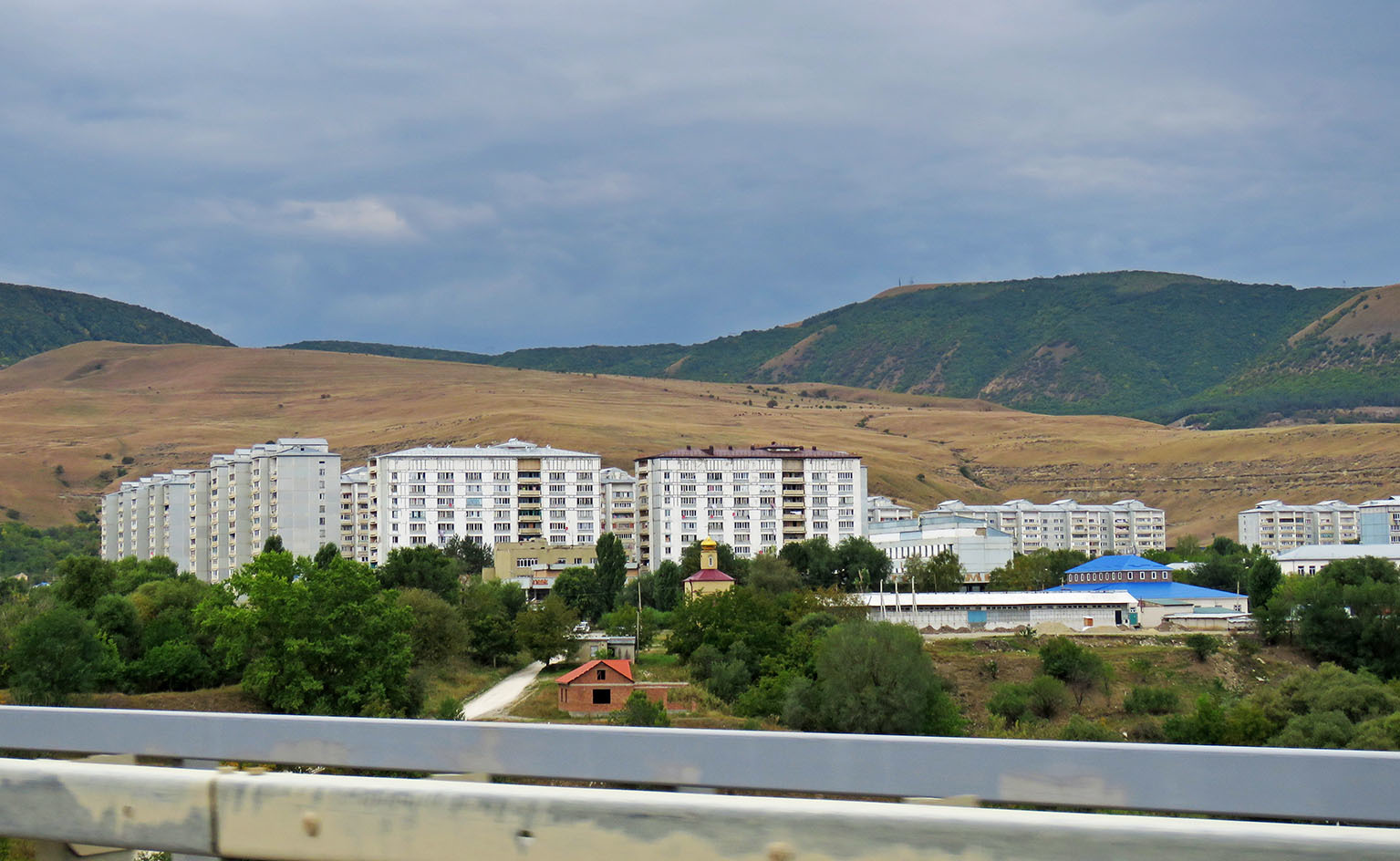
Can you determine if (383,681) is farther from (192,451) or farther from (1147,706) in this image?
(192,451)

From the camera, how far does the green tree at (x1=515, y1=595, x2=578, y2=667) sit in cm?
5875

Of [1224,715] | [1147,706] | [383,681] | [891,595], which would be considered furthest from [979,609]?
[383,681]

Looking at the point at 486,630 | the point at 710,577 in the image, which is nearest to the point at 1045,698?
the point at 486,630

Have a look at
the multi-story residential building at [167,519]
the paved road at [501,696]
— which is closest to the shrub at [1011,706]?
the paved road at [501,696]

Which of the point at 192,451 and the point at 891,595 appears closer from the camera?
the point at 891,595

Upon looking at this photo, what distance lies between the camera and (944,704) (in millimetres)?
44656

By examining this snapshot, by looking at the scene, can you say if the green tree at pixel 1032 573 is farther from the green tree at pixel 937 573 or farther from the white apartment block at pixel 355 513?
the white apartment block at pixel 355 513

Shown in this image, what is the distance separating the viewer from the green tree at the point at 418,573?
68.4m

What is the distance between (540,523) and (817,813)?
3801 inches

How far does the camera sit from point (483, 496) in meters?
98.1

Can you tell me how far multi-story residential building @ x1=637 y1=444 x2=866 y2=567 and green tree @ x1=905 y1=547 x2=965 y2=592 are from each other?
14067mm

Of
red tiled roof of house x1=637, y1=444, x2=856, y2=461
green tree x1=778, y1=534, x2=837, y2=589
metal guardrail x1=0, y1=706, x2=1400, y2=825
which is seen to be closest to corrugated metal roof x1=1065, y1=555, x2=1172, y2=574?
green tree x1=778, y1=534, x2=837, y2=589

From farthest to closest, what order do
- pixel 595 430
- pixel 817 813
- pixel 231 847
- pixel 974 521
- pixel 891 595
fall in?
1. pixel 595 430
2. pixel 974 521
3. pixel 891 595
4. pixel 231 847
5. pixel 817 813

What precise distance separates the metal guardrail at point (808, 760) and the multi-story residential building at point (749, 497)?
91.4 metres
